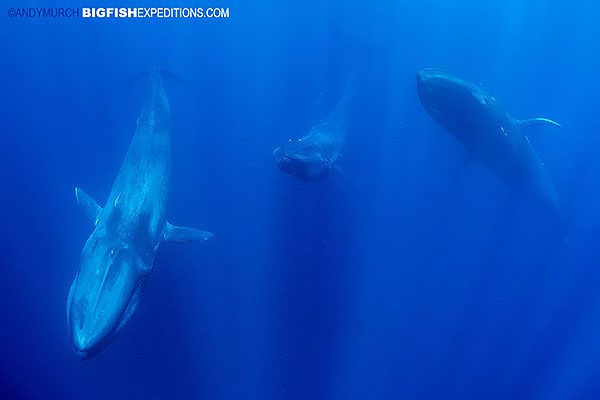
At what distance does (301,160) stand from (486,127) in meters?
3.45

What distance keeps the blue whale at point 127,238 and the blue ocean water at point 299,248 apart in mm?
4030

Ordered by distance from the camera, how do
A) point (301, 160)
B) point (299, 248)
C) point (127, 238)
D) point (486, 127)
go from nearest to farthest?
1. point (127, 238)
2. point (301, 160)
3. point (486, 127)
4. point (299, 248)

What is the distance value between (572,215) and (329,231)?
776 centimetres

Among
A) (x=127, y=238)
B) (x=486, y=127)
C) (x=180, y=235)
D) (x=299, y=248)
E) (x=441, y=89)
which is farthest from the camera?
(x=299, y=248)

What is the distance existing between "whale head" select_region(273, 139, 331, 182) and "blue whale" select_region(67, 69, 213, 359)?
6.38 ft

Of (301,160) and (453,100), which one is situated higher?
(453,100)

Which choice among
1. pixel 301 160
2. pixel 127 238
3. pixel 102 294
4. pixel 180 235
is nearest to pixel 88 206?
pixel 180 235

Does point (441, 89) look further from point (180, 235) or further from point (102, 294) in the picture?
point (102, 294)

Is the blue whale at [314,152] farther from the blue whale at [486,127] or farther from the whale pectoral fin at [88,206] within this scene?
the whale pectoral fin at [88,206]

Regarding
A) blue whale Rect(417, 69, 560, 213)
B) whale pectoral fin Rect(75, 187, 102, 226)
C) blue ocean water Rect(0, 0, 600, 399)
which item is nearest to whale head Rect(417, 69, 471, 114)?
blue whale Rect(417, 69, 560, 213)

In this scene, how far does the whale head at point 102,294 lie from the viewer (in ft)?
18.2

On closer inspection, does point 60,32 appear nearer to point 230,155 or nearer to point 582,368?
point 230,155

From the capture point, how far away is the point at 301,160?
841 cm

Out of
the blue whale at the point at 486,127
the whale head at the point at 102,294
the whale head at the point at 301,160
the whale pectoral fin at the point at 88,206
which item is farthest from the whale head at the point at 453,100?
the whale pectoral fin at the point at 88,206
